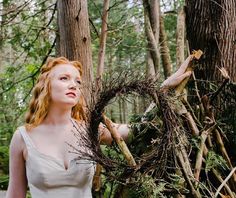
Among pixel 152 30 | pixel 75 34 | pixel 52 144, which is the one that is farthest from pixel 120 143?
pixel 152 30

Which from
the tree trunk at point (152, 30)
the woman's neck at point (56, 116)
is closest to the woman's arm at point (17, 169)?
the woman's neck at point (56, 116)

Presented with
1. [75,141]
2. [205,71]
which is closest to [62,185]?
[75,141]

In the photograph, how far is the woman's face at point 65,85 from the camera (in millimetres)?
2061

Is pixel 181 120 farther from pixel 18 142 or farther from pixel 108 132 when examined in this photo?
pixel 18 142

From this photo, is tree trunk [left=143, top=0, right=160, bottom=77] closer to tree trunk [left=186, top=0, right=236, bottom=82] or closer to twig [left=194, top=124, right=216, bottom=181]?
tree trunk [left=186, top=0, right=236, bottom=82]

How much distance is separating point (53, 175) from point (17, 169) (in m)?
0.24

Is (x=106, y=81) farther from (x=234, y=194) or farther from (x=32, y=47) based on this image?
(x=32, y=47)

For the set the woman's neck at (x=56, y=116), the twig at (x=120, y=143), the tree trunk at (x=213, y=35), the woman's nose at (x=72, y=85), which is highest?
the tree trunk at (x=213, y=35)

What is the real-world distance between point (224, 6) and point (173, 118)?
146cm

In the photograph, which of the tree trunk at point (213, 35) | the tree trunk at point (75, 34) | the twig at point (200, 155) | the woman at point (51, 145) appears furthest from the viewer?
the tree trunk at point (75, 34)

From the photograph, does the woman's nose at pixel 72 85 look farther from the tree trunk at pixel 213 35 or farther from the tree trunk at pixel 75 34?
the tree trunk at pixel 75 34

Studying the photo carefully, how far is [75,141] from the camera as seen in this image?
2117mm

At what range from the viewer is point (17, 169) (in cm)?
210

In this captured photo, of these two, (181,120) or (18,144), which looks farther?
(181,120)
